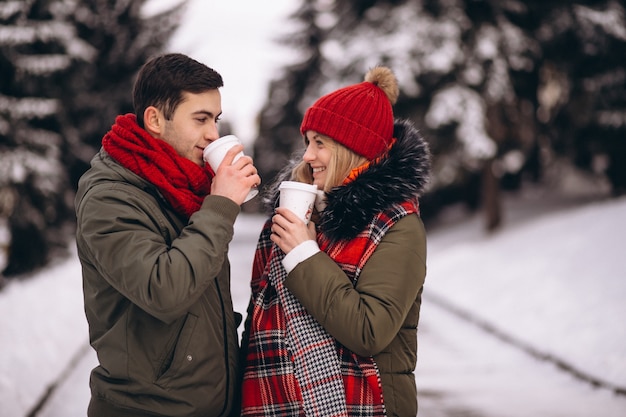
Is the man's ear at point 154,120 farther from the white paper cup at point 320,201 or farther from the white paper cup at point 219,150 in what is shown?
the white paper cup at point 320,201

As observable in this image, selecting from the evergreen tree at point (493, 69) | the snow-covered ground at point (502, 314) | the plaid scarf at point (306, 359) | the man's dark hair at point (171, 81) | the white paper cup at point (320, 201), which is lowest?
the snow-covered ground at point (502, 314)

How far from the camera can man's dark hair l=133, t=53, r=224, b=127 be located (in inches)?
94.7

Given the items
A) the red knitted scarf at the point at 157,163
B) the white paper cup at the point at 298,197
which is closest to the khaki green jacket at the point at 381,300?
the white paper cup at the point at 298,197

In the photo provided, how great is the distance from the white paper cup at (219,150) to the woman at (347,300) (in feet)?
1.05

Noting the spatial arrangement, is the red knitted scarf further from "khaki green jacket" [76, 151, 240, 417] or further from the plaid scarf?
the plaid scarf

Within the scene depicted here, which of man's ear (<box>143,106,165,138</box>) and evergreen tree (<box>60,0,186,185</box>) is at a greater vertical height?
evergreen tree (<box>60,0,186,185</box>)

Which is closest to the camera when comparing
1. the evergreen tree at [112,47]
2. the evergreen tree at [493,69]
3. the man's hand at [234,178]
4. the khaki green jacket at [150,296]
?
the khaki green jacket at [150,296]

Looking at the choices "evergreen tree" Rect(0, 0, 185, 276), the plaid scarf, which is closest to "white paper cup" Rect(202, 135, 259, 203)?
the plaid scarf

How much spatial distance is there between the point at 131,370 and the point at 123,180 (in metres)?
0.63

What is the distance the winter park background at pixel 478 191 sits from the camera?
7.38 m

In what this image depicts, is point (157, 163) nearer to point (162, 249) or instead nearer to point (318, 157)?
point (162, 249)

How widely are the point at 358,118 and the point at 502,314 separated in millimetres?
8594

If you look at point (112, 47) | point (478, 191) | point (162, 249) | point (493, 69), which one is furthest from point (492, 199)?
point (162, 249)

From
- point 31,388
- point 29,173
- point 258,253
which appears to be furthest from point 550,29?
point 258,253
